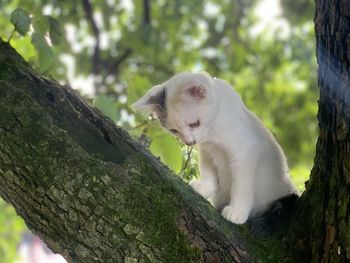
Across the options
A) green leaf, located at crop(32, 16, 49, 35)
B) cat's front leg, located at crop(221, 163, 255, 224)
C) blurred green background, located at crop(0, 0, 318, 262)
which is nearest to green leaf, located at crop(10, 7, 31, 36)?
green leaf, located at crop(32, 16, 49, 35)

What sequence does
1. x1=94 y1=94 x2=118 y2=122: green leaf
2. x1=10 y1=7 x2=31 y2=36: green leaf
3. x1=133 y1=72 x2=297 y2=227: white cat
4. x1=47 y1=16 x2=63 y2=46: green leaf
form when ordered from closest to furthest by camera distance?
x1=133 y1=72 x2=297 y2=227: white cat, x1=10 y1=7 x2=31 y2=36: green leaf, x1=94 y1=94 x2=118 y2=122: green leaf, x1=47 y1=16 x2=63 y2=46: green leaf

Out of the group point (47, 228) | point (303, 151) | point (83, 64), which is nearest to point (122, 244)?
point (47, 228)

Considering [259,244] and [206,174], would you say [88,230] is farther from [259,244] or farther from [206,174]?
[206,174]

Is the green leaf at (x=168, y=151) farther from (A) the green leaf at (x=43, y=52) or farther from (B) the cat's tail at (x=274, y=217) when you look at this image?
(A) the green leaf at (x=43, y=52)

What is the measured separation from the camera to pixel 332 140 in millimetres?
1581

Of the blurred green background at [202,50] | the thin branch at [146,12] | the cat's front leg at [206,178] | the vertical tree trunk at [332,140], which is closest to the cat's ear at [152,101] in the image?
the cat's front leg at [206,178]

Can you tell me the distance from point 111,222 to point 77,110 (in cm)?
34

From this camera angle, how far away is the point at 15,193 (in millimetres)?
1562

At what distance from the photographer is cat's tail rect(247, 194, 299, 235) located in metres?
1.80

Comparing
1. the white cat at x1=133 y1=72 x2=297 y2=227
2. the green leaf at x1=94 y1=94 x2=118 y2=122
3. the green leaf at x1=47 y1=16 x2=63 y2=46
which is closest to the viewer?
the white cat at x1=133 y1=72 x2=297 y2=227

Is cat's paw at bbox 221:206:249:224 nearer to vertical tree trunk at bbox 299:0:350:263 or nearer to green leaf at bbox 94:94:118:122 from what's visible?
vertical tree trunk at bbox 299:0:350:263

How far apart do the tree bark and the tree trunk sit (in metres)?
0.17

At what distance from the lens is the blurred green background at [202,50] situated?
5.71 metres

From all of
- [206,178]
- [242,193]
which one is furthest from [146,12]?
[242,193]
